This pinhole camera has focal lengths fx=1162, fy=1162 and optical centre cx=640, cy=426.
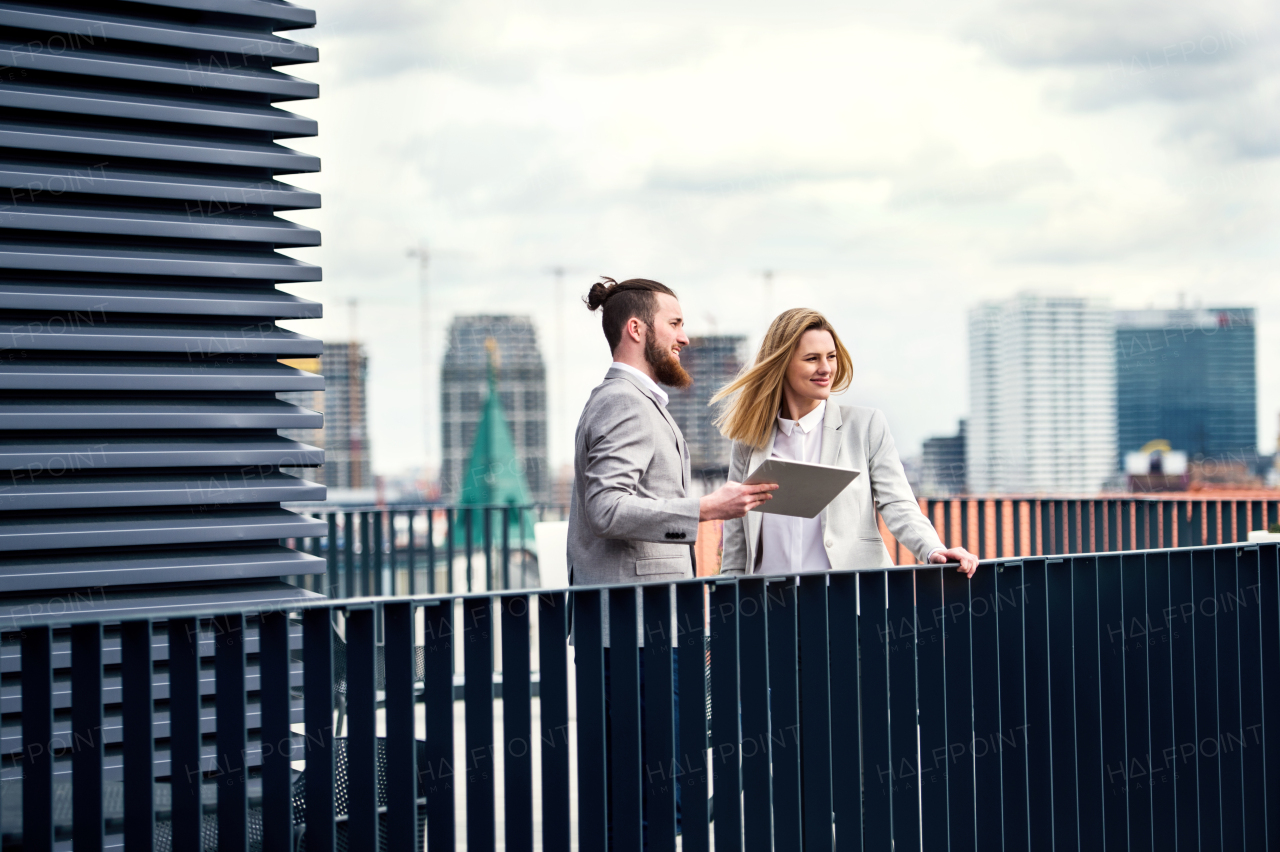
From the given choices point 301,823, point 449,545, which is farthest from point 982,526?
point 301,823

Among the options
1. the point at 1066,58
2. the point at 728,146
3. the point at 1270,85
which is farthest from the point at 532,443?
the point at 1270,85

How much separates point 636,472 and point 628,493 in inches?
3.3

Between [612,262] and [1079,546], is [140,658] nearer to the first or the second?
[1079,546]

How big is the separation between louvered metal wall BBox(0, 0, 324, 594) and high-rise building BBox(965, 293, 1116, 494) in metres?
98.6

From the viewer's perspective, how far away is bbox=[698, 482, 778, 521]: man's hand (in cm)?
313

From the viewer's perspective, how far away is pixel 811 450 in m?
3.97

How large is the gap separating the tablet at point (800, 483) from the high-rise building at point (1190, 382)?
106m

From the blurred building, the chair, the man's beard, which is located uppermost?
the man's beard

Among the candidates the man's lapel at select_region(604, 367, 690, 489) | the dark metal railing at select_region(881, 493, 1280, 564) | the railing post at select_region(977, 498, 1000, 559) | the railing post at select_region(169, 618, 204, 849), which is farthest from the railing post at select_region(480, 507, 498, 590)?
the railing post at select_region(169, 618, 204, 849)

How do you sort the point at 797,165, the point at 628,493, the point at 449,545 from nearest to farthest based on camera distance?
the point at 628,493 < the point at 449,545 < the point at 797,165

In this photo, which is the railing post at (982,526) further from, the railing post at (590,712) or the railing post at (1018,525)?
the railing post at (590,712)

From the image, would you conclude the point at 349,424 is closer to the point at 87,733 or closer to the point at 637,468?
the point at 637,468

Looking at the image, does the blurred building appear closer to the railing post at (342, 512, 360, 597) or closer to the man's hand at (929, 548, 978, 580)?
the railing post at (342, 512, 360, 597)

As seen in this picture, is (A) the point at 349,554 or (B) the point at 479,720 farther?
(A) the point at 349,554
